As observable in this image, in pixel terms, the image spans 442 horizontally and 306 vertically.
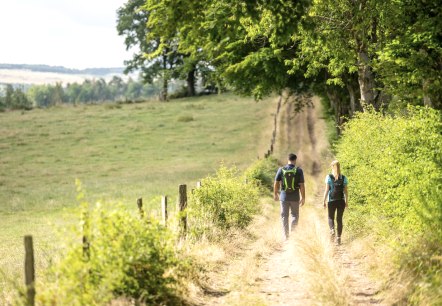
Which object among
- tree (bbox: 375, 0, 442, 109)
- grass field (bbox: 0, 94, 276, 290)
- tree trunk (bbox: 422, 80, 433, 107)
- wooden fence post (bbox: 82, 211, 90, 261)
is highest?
tree (bbox: 375, 0, 442, 109)

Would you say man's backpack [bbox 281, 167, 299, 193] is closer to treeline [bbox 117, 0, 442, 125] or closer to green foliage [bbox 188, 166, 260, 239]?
green foliage [bbox 188, 166, 260, 239]

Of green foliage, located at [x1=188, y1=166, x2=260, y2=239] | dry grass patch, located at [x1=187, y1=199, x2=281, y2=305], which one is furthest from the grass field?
dry grass patch, located at [x1=187, y1=199, x2=281, y2=305]

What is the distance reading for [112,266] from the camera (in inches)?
283

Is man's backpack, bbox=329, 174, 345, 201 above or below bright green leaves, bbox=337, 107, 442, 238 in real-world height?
below

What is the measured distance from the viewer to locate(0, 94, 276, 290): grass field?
29.0m

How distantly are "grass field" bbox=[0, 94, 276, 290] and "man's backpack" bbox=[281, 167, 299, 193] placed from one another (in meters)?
7.60

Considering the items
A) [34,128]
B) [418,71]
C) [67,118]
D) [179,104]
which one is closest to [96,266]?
[418,71]

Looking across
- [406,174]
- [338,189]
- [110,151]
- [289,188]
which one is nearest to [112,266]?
[406,174]

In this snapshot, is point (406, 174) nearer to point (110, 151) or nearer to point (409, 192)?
point (409, 192)

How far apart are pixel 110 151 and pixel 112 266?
40.9 meters

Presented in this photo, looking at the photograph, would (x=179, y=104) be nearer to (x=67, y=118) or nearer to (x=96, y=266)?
(x=67, y=118)

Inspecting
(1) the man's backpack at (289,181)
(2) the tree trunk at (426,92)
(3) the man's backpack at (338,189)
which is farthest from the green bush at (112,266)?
(2) the tree trunk at (426,92)

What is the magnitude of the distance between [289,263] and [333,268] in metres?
1.64

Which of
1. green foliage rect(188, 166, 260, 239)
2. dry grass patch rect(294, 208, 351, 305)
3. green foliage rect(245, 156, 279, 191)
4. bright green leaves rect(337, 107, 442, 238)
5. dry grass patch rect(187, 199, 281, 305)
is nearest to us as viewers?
dry grass patch rect(294, 208, 351, 305)
